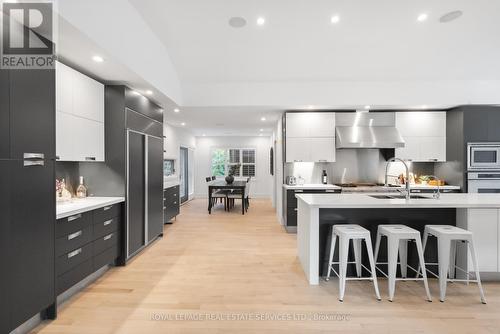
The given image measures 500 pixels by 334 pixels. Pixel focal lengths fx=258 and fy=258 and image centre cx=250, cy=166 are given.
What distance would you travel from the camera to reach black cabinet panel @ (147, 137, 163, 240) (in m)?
4.10

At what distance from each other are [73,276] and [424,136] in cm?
598

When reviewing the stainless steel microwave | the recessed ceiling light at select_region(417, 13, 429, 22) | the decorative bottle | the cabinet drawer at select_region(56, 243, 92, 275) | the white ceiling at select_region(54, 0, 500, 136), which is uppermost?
the recessed ceiling light at select_region(417, 13, 429, 22)

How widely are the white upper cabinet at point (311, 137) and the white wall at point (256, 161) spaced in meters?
4.80

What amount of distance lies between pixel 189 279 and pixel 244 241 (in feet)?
5.16

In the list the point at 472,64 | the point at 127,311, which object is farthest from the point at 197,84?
the point at 472,64

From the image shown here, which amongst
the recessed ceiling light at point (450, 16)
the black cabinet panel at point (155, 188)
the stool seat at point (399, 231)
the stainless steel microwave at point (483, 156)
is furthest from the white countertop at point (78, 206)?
the stainless steel microwave at point (483, 156)

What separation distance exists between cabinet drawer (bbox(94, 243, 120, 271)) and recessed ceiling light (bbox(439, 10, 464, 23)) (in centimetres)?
514

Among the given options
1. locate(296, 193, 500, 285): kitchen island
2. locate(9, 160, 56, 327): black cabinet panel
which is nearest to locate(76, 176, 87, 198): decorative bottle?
locate(9, 160, 56, 327): black cabinet panel

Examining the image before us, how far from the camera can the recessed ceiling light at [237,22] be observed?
11.1 feet

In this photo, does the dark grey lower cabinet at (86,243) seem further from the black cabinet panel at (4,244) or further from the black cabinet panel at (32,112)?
the black cabinet panel at (32,112)

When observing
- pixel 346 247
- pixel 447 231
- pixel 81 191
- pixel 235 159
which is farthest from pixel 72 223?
pixel 235 159

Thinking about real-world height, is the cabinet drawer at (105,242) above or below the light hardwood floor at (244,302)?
above

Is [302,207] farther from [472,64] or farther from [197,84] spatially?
[472,64]

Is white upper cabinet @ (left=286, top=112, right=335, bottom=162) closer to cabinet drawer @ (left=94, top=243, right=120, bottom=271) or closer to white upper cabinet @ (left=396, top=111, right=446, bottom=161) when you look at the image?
white upper cabinet @ (left=396, top=111, right=446, bottom=161)
